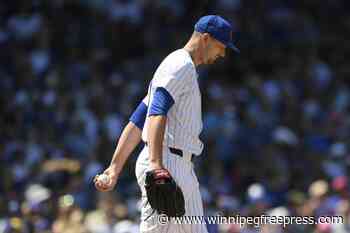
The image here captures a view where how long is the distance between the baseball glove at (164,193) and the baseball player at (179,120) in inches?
1.2

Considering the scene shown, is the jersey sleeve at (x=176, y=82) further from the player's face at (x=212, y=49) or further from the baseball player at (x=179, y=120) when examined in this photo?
the player's face at (x=212, y=49)

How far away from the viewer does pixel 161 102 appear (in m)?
5.77

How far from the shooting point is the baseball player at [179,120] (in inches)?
227

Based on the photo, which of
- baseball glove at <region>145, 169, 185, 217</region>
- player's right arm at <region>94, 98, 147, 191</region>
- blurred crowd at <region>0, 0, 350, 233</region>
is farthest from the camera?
blurred crowd at <region>0, 0, 350, 233</region>

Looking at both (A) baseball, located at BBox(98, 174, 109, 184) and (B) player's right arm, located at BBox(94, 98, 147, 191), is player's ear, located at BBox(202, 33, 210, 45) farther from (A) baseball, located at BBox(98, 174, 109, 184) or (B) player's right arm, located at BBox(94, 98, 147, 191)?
(A) baseball, located at BBox(98, 174, 109, 184)

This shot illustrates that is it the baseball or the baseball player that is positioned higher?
the baseball player

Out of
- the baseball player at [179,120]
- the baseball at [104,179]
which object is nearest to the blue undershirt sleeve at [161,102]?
the baseball player at [179,120]

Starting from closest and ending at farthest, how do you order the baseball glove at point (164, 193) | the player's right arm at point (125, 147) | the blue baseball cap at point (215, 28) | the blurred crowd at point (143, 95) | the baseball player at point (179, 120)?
the baseball glove at point (164, 193), the baseball player at point (179, 120), the blue baseball cap at point (215, 28), the player's right arm at point (125, 147), the blurred crowd at point (143, 95)

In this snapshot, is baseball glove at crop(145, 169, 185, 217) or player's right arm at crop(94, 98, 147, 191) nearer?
baseball glove at crop(145, 169, 185, 217)

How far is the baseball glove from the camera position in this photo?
5.67m

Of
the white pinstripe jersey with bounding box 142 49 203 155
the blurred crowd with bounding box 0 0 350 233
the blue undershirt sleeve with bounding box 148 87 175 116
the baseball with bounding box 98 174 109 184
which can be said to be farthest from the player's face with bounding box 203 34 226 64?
the blurred crowd with bounding box 0 0 350 233

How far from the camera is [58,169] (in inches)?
457

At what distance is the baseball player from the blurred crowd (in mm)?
3279

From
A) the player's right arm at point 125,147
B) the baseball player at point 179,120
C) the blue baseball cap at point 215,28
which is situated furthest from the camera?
the player's right arm at point 125,147
